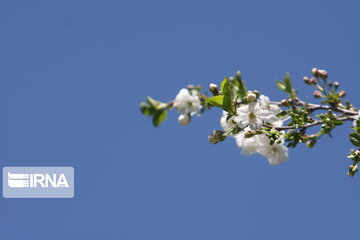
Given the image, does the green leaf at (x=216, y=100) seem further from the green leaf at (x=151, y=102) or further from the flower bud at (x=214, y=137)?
the green leaf at (x=151, y=102)

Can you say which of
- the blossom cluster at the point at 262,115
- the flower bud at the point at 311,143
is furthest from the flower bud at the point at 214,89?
the flower bud at the point at 311,143

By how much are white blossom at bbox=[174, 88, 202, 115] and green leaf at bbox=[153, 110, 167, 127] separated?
0.12 metres

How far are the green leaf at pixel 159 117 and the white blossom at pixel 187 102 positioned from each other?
0.12m

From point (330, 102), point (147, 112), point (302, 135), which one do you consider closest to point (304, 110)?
point (302, 135)

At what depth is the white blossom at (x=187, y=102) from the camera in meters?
2.26

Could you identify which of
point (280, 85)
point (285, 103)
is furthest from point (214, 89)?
point (280, 85)

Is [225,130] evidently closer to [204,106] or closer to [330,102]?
[204,106]

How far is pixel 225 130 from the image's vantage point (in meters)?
2.43

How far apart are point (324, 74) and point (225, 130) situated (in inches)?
33.0

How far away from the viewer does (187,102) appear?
228cm

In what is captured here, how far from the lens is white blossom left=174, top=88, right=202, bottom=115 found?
2.26 metres

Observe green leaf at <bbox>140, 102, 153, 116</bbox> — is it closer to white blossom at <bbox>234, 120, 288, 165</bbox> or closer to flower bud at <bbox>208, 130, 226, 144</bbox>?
flower bud at <bbox>208, 130, 226, 144</bbox>

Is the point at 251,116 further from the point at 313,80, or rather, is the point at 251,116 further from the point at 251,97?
the point at 313,80

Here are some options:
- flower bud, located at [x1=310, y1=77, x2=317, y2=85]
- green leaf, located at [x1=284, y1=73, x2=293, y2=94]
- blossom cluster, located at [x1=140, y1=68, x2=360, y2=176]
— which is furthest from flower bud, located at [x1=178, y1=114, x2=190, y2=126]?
flower bud, located at [x1=310, y1=77, x2=317, y2=85]
